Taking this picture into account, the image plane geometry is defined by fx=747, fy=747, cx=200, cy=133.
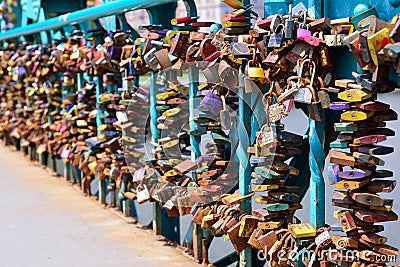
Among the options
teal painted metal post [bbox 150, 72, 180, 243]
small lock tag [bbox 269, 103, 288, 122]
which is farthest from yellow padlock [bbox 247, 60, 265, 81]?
teal painted metal post [bbox 150, 72, 180, 243]

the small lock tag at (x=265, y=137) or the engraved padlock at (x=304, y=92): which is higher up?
the engraved padlock at (x=304, y=92)

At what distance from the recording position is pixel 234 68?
2.62 metres

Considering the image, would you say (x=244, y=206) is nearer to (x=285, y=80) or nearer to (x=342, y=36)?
(x=285, y=80)

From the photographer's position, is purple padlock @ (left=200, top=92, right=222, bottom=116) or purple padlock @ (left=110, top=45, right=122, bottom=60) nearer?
purple padlock @ (left=200, top=92, right=222, bottom=116)

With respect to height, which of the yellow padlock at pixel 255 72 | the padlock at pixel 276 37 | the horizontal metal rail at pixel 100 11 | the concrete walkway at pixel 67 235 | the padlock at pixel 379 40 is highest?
the horizontal metal rail at pixel 100 11

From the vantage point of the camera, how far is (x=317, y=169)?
7.41 feet

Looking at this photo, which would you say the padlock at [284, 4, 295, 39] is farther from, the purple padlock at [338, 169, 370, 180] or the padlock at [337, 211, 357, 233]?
the padlock at [337, 211, 357, 233]

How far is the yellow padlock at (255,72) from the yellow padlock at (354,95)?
41 centimetres

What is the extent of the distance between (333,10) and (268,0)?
13.3 inches

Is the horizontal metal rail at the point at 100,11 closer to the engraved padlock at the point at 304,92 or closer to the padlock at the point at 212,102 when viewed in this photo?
the padlock at the point at 212,102

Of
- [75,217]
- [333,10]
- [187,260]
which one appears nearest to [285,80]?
[333,10]

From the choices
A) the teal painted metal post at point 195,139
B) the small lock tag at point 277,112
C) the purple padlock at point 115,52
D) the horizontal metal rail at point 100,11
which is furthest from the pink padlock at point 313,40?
the purple padlock at point 115,52

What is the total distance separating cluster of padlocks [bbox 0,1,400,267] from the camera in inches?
81.1

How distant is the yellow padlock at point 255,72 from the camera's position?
2428mm
